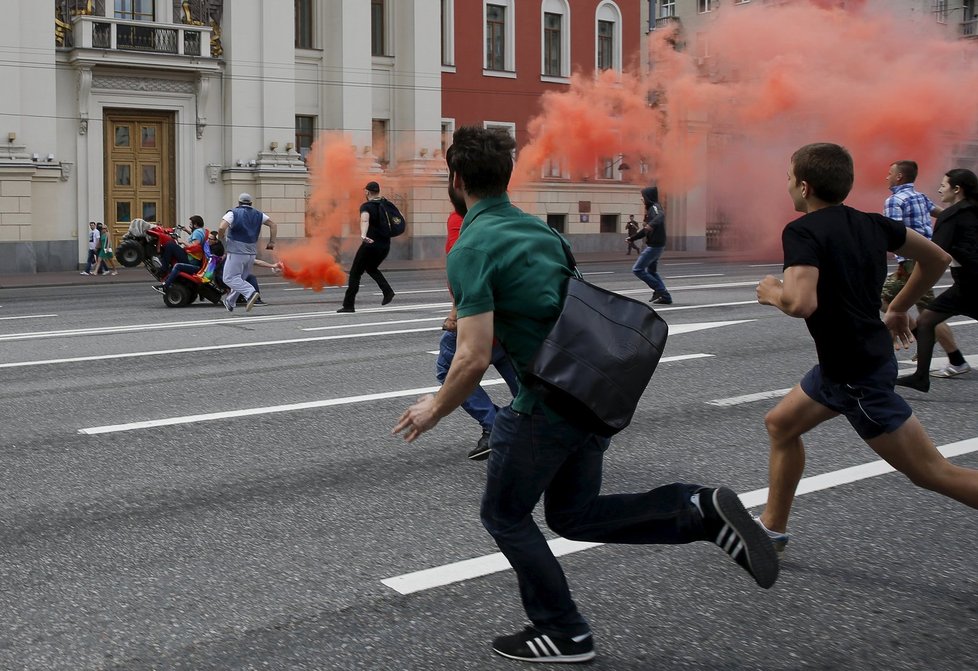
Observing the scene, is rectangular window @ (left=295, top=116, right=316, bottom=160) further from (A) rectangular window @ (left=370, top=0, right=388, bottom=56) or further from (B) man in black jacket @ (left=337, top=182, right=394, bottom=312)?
(B) man in black jacket @ (left=337, top=182, right=394, bottom=312)

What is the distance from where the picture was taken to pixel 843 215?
A: 4379 millimetres

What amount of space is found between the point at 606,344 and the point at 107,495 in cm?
334

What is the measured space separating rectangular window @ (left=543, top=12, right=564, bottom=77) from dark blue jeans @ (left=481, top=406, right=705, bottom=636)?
135 feet

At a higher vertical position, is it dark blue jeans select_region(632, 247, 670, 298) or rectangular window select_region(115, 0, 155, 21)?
rectangular window select_region(115, 0, 155, 21)

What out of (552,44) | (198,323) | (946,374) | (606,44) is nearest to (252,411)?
(946,374)

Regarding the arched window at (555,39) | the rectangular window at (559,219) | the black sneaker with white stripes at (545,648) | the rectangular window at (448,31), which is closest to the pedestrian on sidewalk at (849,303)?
the black sneaker with white stripes at (545,648)

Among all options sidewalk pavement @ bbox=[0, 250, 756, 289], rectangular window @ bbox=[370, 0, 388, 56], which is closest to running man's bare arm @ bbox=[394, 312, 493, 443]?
sidewalk pavement @ bbox=[0, 250, 756, 289]

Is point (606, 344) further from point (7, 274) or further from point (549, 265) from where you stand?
point (7, 274)

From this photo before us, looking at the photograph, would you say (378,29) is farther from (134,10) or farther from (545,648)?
(545,648)

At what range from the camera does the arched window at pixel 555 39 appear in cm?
4362

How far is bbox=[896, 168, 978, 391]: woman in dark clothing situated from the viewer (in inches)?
338

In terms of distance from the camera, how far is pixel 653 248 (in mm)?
17141

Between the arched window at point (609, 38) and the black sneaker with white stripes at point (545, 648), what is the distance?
42.8 metres

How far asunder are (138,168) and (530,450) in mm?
34397
